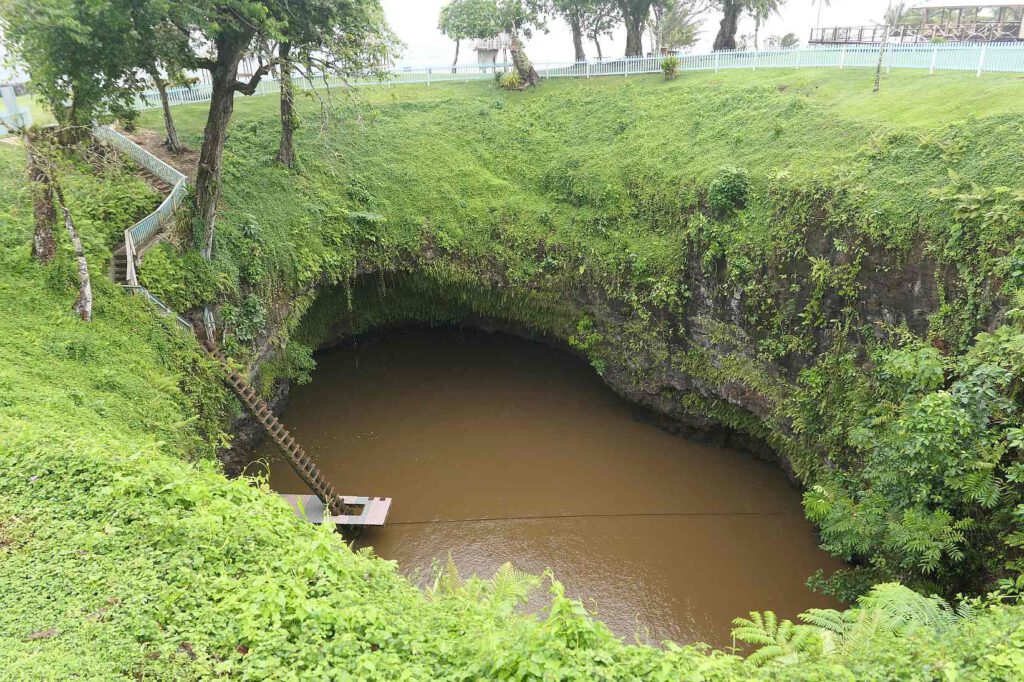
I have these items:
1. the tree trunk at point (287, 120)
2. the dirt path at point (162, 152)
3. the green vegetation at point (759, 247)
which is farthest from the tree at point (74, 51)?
the dirt path at point (162, 152)

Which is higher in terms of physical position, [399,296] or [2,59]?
[2,59]

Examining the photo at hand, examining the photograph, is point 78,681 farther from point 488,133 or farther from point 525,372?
point 488,133

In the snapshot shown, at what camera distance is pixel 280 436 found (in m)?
13.0

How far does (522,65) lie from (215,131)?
1462cm

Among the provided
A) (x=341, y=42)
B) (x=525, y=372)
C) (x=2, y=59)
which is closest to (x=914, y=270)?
(x=525, y=372)

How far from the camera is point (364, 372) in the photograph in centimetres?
1933

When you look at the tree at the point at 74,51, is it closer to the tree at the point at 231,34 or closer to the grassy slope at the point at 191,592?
the tree at the point at 231,34

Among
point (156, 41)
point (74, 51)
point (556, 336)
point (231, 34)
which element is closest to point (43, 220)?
point (74, 51)

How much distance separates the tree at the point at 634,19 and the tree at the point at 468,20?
5.44 m

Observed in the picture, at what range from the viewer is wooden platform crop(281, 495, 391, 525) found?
1305cm

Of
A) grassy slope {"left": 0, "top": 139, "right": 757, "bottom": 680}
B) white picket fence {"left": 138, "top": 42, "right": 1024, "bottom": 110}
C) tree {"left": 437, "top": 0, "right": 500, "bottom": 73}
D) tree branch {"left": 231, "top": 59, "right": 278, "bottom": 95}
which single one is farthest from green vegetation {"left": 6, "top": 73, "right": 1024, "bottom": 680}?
tree branch {"left": 231, "top": 59, "right": 278, "bottom": 95}

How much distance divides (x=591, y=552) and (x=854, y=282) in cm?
805

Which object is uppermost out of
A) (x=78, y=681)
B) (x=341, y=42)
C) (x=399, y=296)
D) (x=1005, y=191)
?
(x=341, y=42)

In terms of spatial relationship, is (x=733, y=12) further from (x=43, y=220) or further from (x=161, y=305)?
(x=43, y=220)
